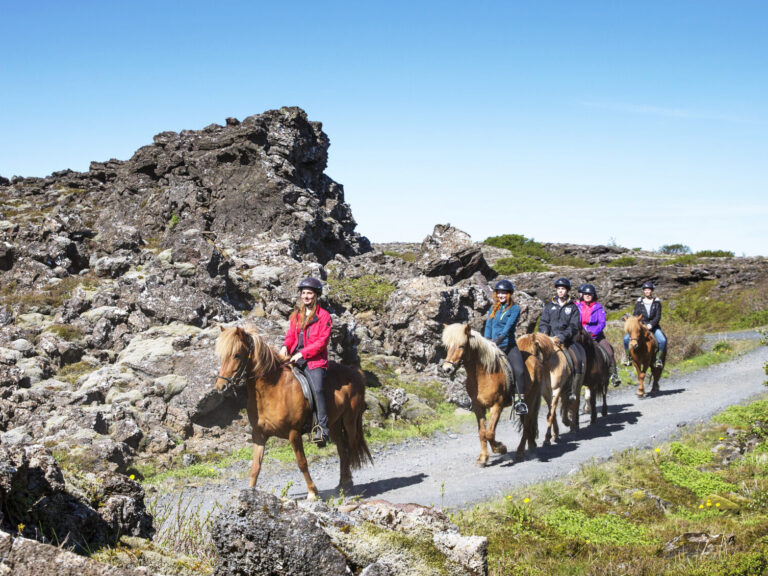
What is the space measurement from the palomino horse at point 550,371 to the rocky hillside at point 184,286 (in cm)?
474

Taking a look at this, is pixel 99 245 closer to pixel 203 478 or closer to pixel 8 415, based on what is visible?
pixel 8 415

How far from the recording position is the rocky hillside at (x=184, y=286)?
13.3m

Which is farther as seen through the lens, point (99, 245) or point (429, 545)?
point (99, 245)

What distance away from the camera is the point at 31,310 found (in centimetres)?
1856

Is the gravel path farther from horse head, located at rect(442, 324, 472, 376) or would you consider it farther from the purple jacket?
the purple jacket

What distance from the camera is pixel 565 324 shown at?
13.2 m

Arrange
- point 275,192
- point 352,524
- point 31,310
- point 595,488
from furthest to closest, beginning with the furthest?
1. point 275,192
2. point 31,310
3. point 595,488
4. point 352,524

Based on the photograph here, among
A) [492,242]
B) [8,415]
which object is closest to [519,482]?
[8,415]

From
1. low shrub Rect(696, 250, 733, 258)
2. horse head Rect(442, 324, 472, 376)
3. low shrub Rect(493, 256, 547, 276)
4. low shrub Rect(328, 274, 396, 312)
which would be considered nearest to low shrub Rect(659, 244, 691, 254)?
low shrub Rect(696, 250, 733, 258)

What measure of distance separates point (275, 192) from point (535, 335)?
63.4 feet

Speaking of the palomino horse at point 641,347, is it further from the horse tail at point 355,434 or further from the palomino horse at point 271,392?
the palomino horse at point 271,392

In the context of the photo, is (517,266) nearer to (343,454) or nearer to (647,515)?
(343,454)

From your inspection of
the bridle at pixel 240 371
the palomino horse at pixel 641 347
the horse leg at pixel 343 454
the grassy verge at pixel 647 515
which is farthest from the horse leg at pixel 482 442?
the palomino horse at pixel 641 347

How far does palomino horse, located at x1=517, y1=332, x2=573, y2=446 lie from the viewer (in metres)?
12.0
